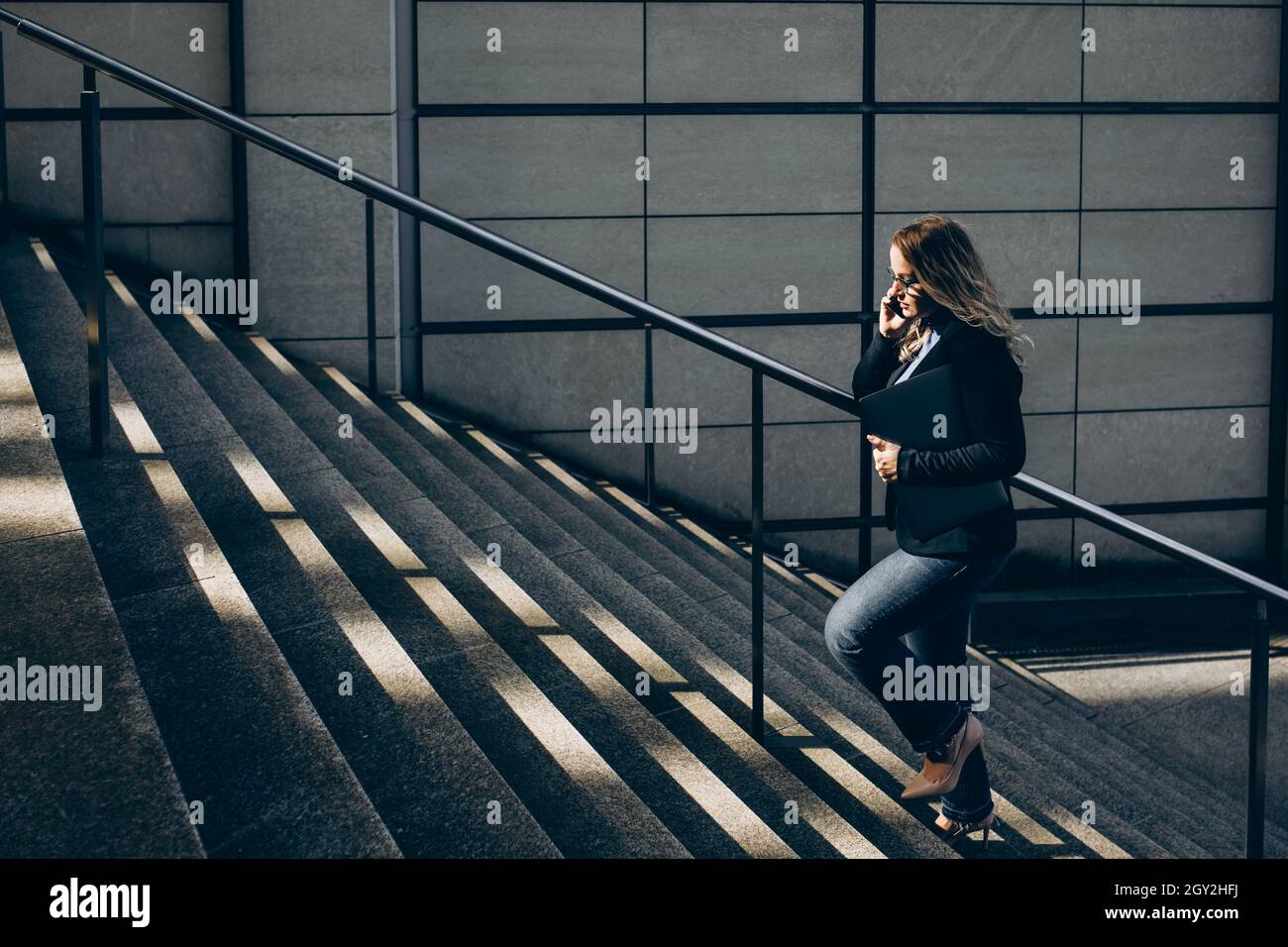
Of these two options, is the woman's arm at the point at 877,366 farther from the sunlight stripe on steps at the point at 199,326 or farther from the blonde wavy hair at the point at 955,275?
the sunlight stripe on steps at the point at 199,326

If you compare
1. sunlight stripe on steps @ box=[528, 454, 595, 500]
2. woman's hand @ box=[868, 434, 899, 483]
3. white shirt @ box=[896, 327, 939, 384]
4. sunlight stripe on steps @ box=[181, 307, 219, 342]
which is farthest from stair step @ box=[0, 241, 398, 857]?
sunlight stripe on steps @ box=[528, 454, 595, 500]

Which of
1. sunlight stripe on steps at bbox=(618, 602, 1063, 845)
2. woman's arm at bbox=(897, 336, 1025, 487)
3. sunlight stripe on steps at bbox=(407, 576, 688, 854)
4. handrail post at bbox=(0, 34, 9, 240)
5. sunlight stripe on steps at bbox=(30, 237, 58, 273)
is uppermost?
handrail post at bbox=(0, 34, 9, 240)

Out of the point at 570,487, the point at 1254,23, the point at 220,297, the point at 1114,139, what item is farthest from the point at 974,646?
the point at 220,297

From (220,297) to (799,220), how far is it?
2.50 meters

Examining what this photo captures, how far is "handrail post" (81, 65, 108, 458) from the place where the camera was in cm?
304

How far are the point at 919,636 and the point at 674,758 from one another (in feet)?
1.84

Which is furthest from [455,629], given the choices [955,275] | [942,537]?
[955,275]

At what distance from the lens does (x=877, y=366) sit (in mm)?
2848

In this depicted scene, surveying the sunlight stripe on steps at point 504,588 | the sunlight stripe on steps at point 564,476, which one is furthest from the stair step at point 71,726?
the sunlight stripe on steps at point 564,476

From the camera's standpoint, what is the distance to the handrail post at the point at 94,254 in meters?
3.04

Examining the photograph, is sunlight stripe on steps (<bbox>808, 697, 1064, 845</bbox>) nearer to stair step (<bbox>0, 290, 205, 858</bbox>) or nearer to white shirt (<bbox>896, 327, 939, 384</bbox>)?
white shirt (<bbox>896, 327, 939, 384</bbox>)

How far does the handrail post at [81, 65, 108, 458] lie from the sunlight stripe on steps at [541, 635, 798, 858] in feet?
3.71

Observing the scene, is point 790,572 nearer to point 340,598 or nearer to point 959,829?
point 959,829
